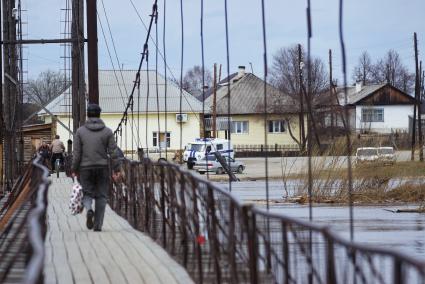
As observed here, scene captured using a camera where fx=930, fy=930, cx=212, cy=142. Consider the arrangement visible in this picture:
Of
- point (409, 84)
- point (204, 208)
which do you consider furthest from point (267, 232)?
point (409, 84)

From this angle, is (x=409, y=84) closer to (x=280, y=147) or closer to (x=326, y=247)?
(x=280, y=147)

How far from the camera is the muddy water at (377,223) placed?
15.8 meters

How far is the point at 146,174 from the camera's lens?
1134cm

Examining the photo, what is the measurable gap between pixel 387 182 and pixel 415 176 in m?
0.94

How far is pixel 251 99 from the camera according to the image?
86500 mm

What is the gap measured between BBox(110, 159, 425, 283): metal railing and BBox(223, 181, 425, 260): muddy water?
4928 millimetres

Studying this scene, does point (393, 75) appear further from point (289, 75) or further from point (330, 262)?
point (330, 262)

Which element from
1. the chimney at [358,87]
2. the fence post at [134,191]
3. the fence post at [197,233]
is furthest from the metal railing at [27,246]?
the chimney at [358,87]

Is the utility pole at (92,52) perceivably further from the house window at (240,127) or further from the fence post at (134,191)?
the house window at (240,127)

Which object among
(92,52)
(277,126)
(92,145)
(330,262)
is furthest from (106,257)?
(277,126)

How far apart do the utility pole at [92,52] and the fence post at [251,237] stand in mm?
14639

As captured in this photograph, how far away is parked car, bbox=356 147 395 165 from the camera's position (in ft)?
91.2

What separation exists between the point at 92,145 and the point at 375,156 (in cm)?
1885

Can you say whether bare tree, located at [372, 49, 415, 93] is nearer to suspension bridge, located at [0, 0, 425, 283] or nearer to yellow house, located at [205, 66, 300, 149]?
yellow house, located at [205, 66, 300, 149]
